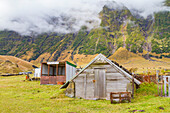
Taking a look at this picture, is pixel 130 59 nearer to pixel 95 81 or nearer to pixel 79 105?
pixel 95 81

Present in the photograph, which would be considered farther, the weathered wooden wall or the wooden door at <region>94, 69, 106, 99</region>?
the wooden door at <region>94, 69, 106, 99</region>

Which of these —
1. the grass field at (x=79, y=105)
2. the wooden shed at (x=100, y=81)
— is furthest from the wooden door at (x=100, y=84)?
the grass field at (x=79, y=105)

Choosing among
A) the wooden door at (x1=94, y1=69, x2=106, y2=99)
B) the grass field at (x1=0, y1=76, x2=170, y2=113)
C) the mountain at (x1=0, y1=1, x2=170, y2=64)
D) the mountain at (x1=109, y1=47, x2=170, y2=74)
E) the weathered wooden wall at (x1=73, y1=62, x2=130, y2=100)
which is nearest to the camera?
the grass field at (x1=0, y1=76, x2=170, y2=113)

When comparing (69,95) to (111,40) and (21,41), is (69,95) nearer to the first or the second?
(111,40)

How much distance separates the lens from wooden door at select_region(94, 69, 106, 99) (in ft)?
50.5

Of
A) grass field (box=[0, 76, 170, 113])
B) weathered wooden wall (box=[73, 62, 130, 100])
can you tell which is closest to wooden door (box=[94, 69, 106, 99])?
weathered wooden wall (box=[73, 62, 130, 100])

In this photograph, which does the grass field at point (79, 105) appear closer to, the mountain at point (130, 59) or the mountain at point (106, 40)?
the mountain at point (130, 59)

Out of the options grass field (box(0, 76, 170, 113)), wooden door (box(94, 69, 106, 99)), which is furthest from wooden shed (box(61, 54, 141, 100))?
grass field (box(0, 76, 170, 113))

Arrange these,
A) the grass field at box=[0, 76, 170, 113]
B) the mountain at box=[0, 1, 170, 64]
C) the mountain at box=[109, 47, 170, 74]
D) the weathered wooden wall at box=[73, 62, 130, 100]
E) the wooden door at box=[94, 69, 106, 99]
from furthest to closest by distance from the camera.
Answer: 1. the mountain at box=[0, 1, 170, 64]
2. the mountain at box=[109, 47, 170, 74]
3. the wooden door at box=[94, 69, 106, 99]
4. the weathered wooden wall at box=[73, 62, 130, 100]
5. the grass field at box=[0, 76, 170, 113]

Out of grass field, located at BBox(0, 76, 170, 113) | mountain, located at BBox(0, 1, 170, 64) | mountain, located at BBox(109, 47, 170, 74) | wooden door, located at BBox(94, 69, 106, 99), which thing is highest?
mountain, located at BBox(0, 1, 170, 64)

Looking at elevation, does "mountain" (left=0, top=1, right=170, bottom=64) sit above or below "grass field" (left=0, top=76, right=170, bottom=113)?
above

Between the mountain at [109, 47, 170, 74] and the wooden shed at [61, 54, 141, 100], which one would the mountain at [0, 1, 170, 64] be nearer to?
the mountain at [109, 47, 170, 74]

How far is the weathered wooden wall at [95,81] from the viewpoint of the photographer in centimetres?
1515

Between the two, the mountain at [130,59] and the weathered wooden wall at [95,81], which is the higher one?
the mountain at [130,59]
